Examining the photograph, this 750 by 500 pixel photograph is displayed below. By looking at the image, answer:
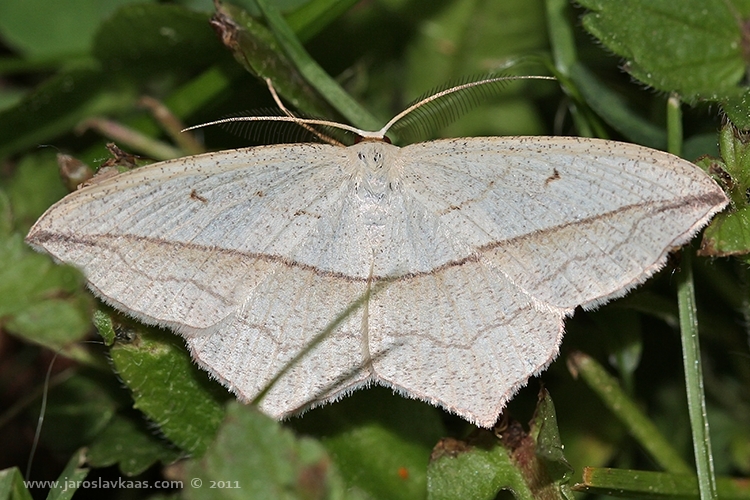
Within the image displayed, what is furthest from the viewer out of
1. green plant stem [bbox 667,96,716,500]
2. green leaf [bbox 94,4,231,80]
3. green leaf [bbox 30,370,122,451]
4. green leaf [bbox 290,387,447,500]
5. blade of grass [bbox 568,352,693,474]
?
green leaf [bbox 94,4,231,80]

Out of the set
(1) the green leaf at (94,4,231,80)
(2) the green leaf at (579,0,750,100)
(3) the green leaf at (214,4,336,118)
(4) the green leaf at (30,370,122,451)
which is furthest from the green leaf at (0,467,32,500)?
(2) the green leaf at (579,0,750,100)

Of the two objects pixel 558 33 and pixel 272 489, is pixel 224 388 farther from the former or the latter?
pixel 558 33

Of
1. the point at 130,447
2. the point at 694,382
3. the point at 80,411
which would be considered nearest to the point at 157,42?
the point at 80,411

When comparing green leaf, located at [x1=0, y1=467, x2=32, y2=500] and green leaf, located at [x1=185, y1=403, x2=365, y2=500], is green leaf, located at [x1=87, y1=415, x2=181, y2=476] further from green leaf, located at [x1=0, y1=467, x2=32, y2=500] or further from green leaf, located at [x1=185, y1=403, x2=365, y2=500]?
green leaf, located at [x1=185, y1=403, x2=365, y2=500]

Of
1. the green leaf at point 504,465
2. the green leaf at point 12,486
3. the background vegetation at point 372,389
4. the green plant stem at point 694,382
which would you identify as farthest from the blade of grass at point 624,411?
the green leaf at point 12,486

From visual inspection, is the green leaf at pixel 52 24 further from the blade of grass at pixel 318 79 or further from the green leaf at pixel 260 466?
the green leaf at pixel 260 466

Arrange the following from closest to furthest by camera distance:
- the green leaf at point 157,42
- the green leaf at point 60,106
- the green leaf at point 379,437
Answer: the green leaf at point 379,437 → the green leaf at point 157,42 → the green leaf at point 60,106
